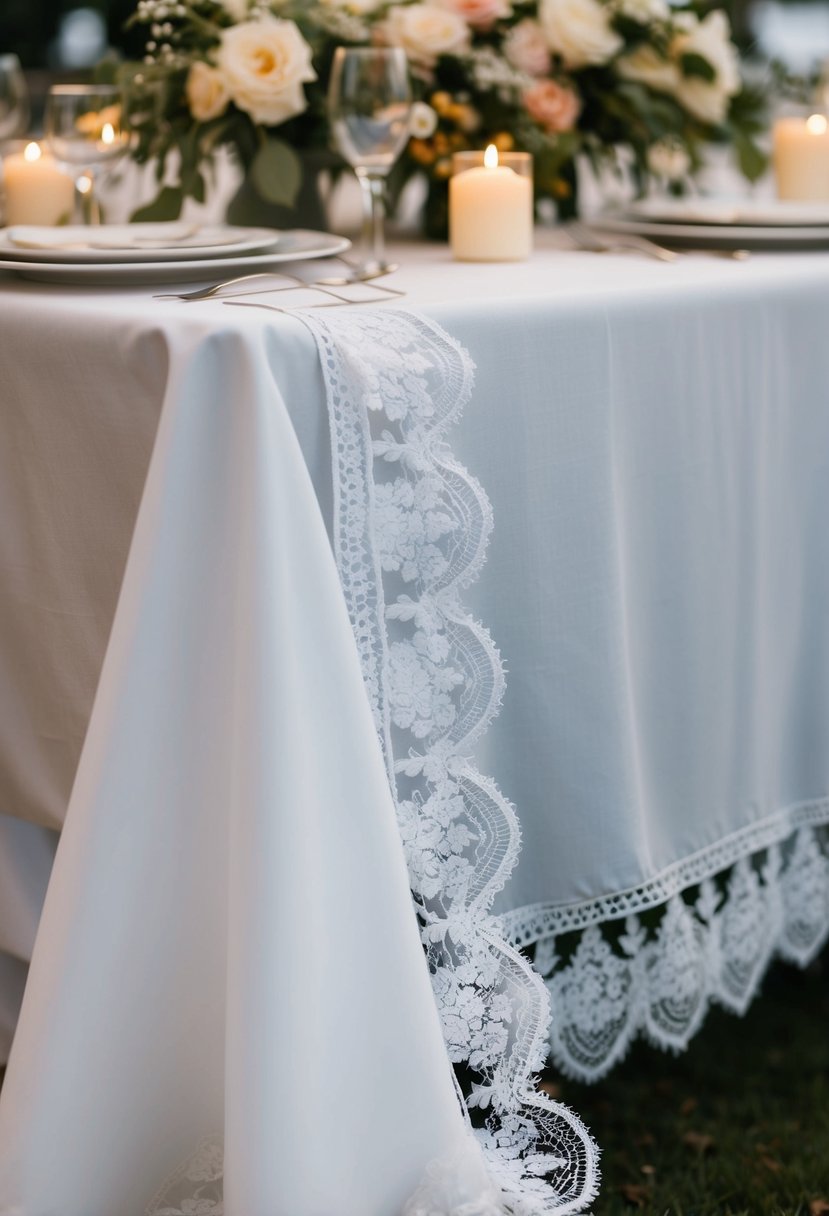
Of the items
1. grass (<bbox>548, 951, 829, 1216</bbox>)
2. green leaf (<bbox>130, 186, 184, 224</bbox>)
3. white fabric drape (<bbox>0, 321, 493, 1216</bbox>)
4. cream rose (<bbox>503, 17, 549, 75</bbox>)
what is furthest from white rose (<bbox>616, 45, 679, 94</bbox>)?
grass (<bbox>548, 951, 829, 1216</bbox>)

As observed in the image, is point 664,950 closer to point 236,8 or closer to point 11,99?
point 236,8

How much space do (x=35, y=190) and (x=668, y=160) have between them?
0.78 m

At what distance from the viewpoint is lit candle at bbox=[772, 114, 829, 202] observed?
1.74m

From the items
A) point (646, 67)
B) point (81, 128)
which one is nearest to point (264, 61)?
point (81, 128)

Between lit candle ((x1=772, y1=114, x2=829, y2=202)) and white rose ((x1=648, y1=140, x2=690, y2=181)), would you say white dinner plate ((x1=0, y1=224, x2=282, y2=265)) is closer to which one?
white rose ((x1=648, y1=140, x2=690, y2=181))

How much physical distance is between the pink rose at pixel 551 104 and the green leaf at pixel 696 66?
0.46ft

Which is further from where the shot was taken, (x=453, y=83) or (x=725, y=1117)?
(x=453, y=83)

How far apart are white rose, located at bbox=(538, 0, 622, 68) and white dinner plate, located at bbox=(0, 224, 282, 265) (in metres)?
0.46

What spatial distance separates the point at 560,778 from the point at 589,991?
25 centimetres

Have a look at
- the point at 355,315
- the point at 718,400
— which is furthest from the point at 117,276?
the point at 718,400

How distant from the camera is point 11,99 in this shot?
1.57 meters

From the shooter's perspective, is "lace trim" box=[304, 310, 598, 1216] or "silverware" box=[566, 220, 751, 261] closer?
"lace trim" box=[304, 310, 598, 1216]

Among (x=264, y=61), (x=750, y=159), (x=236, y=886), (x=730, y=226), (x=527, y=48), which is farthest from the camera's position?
(x=750, y=159)

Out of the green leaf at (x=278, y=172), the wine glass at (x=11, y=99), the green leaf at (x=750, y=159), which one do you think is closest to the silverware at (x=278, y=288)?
the green leaf at (x=278, y=172)
